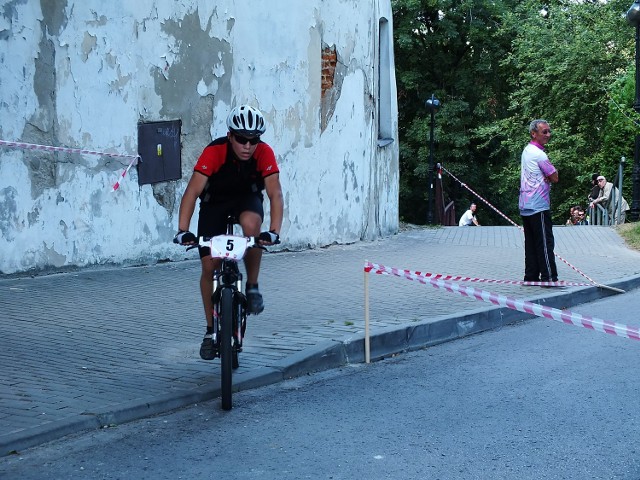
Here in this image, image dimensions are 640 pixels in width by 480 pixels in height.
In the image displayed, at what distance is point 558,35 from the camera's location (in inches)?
1447

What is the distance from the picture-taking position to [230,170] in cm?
656

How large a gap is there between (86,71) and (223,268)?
641cm

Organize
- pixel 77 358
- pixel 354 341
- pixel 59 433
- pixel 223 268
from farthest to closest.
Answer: pixel 354 341
pixel 77 358
pixel 223 268
pixel 59 433

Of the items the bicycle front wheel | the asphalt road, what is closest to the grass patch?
the asphalt road

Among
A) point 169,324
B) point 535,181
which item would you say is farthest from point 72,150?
point 535,181

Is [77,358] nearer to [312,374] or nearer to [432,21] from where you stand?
[312,374]

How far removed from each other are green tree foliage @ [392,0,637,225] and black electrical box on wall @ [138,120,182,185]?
21.2 metres

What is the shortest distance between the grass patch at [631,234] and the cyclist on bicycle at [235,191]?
37.8 ft

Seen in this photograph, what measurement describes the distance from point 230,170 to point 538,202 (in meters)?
5.92

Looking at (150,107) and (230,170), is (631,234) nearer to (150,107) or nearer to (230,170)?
(150,107)

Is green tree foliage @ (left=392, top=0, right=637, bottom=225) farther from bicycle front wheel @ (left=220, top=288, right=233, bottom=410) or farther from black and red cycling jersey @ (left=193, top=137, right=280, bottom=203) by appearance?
bicycle front wheel @ (left=220, top=288, right=233, bottom=410)

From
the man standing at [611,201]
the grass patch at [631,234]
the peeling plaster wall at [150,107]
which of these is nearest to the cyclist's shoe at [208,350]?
the peeling plaster wall at [150,107]

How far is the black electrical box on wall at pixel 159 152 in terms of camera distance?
1274cm

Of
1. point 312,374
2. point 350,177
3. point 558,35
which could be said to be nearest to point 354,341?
point 312,374
